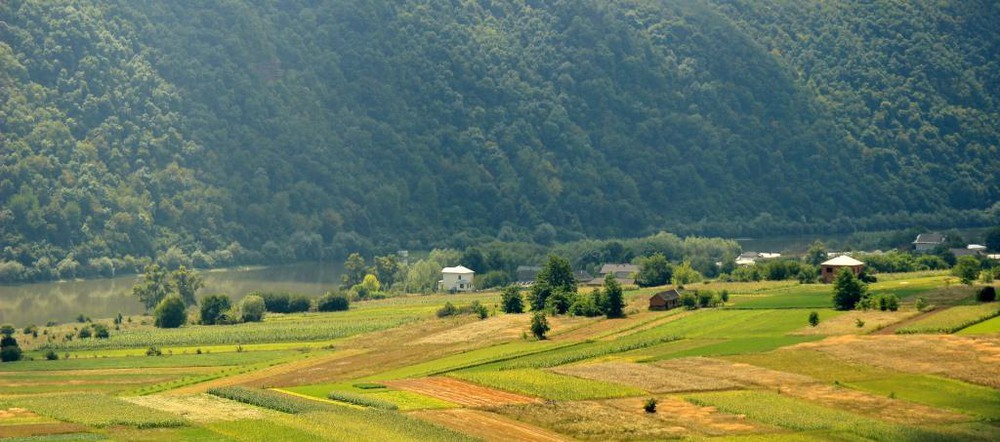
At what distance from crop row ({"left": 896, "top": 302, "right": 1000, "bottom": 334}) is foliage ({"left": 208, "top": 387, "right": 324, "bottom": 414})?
4549 cm

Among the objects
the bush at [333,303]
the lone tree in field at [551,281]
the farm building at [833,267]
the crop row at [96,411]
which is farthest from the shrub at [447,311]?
the crop row at [96,411]

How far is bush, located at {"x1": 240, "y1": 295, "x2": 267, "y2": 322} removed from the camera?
164637 mm

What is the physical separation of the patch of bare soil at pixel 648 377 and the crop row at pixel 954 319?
21.5 m

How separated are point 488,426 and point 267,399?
54.0 ft

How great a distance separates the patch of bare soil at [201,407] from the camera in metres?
95.1

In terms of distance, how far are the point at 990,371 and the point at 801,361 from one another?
42.3 ft

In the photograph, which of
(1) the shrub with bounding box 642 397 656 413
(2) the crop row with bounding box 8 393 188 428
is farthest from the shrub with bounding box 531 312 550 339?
(2) the crop row with bounding box 8 393 188 428

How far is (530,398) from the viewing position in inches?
3942

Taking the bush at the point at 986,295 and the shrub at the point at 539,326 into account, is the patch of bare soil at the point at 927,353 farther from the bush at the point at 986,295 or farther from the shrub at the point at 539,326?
the shrub at the point at 539,326

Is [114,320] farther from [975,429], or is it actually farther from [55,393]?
[975,429]

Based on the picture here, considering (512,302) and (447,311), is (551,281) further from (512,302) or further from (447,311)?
(447,311)

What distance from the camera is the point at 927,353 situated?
111 meters

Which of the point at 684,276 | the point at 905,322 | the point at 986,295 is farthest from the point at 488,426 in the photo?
the point at 684,276

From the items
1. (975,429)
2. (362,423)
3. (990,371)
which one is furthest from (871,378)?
(362,423)
